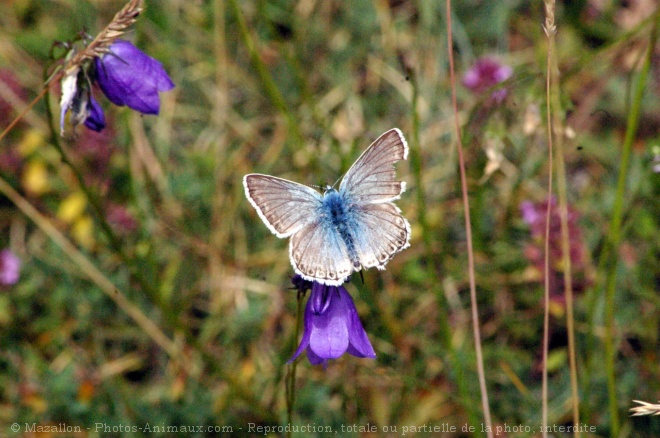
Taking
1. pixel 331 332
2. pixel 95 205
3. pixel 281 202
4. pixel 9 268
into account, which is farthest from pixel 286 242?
pixel 331 332

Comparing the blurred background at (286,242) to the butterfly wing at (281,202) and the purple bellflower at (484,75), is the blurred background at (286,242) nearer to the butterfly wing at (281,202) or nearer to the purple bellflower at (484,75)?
the purple bellflower at (484,75)

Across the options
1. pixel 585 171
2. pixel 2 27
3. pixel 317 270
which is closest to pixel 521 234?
pixel 585 171

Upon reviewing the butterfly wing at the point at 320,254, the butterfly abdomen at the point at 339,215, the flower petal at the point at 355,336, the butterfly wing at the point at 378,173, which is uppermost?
the butterfly wing at the point at 378,173

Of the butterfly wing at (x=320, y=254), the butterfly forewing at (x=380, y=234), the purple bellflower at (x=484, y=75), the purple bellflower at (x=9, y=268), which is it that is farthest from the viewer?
the purple bellflower at (x=484, y=75)

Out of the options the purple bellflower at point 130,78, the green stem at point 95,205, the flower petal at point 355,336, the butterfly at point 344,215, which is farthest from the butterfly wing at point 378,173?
the green stem at point 95,205

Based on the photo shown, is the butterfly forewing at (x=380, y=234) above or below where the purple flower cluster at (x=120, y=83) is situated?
below

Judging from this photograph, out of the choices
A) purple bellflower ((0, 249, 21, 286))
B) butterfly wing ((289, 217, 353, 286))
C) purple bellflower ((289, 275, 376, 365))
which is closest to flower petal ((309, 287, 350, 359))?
purple bellflower ((289, 275, 376, 365))
